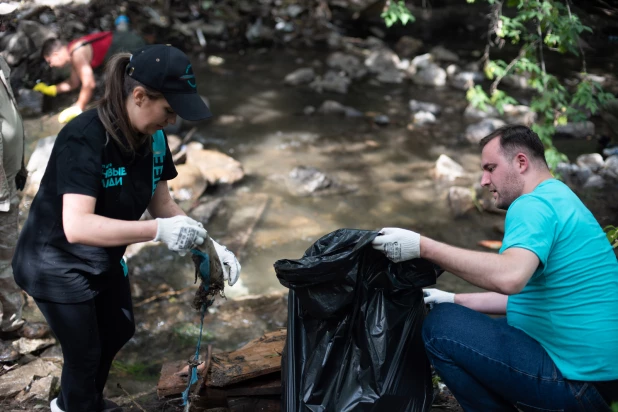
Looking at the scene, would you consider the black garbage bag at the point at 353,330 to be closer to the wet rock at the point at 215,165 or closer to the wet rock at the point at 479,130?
the wet rock at the point at 215,165

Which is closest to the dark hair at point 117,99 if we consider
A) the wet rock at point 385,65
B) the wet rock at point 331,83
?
the wet rock at point 331,83

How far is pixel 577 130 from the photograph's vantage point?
7.06 m

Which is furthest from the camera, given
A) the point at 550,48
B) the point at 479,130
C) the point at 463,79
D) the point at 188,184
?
the point at 463,79

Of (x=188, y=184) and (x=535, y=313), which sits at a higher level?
(x=535, y=313)

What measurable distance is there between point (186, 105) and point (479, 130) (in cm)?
555

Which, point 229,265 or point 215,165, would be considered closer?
point 229,265

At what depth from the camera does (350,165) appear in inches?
248

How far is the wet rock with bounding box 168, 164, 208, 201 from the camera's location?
5.32 metres

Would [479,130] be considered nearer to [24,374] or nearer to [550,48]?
[550,48]

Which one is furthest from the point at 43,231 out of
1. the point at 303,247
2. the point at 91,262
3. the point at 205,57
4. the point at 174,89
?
the point at 205,57

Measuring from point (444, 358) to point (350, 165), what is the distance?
4.27 meters

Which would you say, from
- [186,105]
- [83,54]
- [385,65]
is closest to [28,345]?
[186,105]

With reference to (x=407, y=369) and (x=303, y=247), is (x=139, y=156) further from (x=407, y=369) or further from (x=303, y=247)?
(x=303, y=247)

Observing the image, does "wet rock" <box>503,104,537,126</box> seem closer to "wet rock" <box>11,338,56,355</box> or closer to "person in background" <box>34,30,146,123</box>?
"person in background" <box>34,30,146,123</box>
